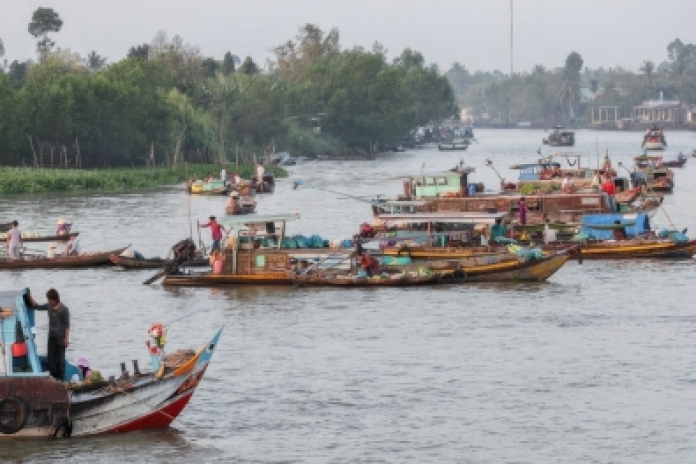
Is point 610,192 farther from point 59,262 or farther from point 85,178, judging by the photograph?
point 85,178

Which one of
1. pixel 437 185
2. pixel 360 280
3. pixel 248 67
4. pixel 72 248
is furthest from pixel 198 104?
pixel 360 280

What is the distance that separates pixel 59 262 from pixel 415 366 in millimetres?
16149

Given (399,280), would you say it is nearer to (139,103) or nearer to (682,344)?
(682,344)

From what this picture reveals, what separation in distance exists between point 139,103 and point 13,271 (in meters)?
50.6

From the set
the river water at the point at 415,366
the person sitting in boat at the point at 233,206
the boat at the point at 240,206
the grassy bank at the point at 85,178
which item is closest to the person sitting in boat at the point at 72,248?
the river water at the point at 415,366

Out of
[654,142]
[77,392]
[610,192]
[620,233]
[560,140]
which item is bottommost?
[77,392]

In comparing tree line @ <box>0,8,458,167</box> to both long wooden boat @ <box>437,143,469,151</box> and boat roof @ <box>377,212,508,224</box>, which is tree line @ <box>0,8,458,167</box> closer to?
long wooden boat @ <box>437,143,469,151</box>

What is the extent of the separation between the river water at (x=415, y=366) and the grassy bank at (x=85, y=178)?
111 ft

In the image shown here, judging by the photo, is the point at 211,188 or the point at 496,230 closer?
the point at 496,230

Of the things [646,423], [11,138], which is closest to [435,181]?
[646,423]

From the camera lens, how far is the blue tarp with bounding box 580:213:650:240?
42469 mm

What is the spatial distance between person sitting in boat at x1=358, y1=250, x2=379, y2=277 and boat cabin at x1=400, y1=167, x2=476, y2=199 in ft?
49.7

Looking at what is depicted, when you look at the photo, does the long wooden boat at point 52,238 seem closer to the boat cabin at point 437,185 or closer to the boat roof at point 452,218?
the boat roof at point 452,218

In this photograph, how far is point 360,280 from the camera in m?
35.4
